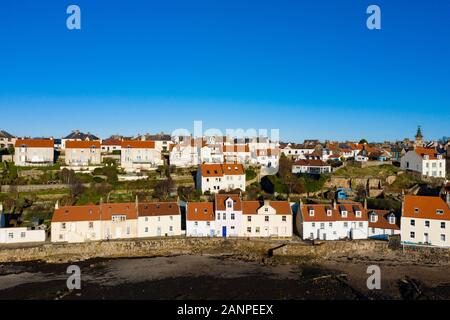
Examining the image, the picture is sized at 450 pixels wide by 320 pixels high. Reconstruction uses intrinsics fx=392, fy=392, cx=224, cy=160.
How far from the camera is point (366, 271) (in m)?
27.6

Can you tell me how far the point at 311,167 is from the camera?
180 feet

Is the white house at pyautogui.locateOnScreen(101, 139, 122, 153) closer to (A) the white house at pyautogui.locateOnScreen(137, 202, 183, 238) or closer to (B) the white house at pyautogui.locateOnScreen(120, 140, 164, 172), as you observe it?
(B) the white house at pyautogui.locateOnScreen(120, 140, 164, 172)

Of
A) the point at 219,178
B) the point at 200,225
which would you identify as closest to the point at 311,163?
the point at 219,178

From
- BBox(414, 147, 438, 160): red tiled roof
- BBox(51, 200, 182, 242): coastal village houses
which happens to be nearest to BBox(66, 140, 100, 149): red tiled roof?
BBox(51, 200, 182, 242): coastal village houses

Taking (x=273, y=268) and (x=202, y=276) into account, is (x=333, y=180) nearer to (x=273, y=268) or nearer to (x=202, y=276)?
(x=273, y=268)

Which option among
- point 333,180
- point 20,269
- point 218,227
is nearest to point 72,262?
point 20,269

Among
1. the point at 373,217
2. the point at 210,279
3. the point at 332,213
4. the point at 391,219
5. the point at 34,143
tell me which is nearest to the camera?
the point at 210,279

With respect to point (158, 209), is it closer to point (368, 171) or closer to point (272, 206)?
point (272, 206)

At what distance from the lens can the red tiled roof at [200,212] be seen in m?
34.0

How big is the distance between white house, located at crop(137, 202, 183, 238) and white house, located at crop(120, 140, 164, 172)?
744 inches

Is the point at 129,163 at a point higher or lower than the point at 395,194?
higher

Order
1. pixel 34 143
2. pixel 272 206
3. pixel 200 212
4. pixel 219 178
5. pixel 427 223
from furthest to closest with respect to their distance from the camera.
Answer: pixel 34 143 < pixel 219 178 < pixel 200 212 < pixel 272 206 < pixel 427 223

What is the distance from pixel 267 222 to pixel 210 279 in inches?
377
